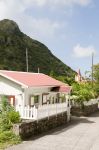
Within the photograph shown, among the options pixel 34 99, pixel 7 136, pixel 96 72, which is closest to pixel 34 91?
pixel 34 99

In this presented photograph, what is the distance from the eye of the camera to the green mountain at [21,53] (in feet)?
443

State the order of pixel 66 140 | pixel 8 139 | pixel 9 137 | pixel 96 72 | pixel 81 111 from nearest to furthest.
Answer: pixel 8 139, pixel 9 137, pixel 66 140, pixel 81 111, pixel 96 72

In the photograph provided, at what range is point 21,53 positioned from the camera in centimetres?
14500

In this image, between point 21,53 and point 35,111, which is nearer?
point 35,111

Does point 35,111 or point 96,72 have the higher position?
point 96,72

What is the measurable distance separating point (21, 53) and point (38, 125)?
119 meters

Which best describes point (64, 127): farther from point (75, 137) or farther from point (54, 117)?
point (75, 137)

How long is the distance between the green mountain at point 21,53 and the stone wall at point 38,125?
293 ft

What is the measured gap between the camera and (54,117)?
31.4m

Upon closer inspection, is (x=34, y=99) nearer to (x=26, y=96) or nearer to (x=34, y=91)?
(x=34, y=91)

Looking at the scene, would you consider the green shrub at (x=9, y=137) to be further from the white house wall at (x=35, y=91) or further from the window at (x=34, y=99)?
the window at (x=34, y=99)

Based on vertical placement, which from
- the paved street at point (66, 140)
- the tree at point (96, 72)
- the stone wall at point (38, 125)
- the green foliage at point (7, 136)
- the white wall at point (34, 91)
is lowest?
the paved street at point (66, 140)

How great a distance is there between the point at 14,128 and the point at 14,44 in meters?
124

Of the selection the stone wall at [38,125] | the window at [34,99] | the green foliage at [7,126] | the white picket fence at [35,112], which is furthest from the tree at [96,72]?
the green foliage at [7,126]
